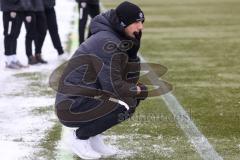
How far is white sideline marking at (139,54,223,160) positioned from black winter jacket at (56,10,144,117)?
85 cm

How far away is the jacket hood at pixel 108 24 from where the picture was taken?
4.99m

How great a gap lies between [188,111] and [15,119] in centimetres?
199

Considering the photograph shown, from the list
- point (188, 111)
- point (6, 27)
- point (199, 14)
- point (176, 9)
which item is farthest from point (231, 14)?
point (188, 111)

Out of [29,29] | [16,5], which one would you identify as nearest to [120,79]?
[16,5]

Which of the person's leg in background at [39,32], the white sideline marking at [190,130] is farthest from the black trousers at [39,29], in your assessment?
the white sideline marking at [190,130]

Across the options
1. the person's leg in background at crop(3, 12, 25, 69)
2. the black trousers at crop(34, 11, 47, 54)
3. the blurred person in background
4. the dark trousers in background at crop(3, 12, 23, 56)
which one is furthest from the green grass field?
the black trousers at crop(34, 11, 47, 54)

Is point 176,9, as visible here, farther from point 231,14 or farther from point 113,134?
point 113,134

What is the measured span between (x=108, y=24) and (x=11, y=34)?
478cm

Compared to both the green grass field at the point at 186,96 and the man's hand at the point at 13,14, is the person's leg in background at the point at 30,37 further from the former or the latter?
the green grass field at the point at 186,96

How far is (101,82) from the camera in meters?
5.00

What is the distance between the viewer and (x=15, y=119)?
6.73 meters

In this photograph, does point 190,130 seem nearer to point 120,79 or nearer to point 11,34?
point 120,79

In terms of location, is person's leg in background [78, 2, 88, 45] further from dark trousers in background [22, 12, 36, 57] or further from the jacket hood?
the jacket hood

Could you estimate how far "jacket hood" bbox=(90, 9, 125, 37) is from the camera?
4.99m
